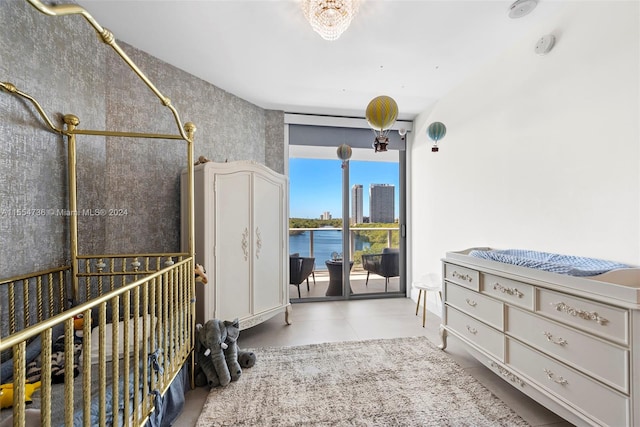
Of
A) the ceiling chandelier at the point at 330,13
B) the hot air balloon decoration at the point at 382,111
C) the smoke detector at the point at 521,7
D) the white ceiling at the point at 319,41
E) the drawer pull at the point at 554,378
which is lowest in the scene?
the drawer pull at the point at 554,378

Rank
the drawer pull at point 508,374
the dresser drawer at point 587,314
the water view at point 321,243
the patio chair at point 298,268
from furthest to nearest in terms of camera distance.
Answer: the water view at point 321,243, the patio chair at point 298,268, the drawer pull at point 508,374, the dresser drawer at point 587,314

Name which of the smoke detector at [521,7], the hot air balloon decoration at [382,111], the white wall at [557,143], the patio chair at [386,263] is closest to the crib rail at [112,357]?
the hot air balloon decoration at [382,111]

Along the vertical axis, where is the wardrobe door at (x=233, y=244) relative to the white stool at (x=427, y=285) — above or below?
above

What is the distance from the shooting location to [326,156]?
400 centimetres

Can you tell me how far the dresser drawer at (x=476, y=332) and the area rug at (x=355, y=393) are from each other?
244 mm

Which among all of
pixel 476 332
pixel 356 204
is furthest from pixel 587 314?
pixel 356 204

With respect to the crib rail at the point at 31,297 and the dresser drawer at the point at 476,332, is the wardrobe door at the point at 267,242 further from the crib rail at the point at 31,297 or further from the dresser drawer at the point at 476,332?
the dresser drawer at the point at 476,332

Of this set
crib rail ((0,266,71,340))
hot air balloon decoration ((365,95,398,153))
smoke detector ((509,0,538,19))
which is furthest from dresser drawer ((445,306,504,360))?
crib rail ((0,266,71,340))

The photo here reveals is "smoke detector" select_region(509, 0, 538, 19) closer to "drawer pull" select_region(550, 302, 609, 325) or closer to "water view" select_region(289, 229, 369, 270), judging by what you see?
"drawer pull" select_region(550, 302, 609, 325)

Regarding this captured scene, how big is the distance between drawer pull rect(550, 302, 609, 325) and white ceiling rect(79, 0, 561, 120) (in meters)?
1.84

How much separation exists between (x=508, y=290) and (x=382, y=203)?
2.51 meters

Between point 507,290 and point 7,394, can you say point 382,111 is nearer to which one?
point 507,290

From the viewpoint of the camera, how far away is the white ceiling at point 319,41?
1892mm

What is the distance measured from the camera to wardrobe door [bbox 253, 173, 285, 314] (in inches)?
106
